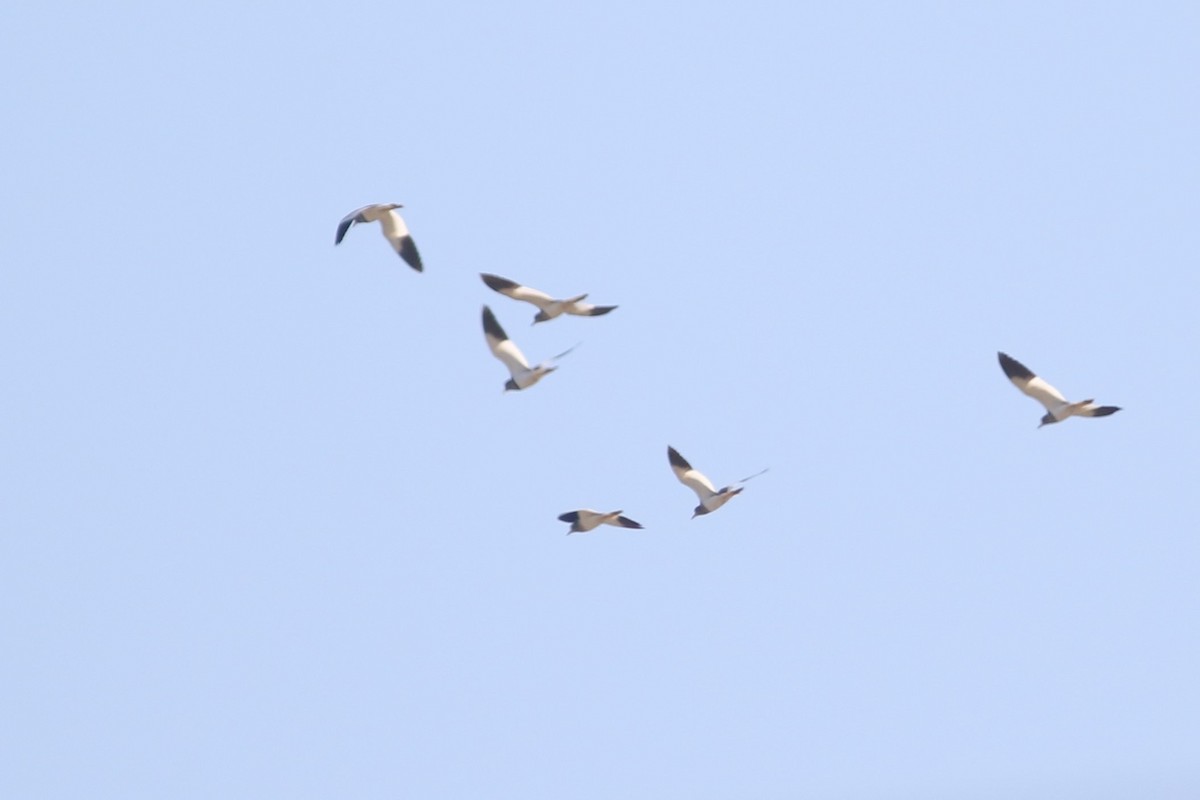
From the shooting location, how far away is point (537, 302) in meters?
35.4

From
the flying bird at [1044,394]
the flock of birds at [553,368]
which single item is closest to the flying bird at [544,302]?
the flock of birds at [553,368]

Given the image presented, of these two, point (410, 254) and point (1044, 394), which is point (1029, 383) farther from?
point (410, 254)

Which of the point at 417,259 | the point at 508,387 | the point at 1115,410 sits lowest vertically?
the point at 1115,410

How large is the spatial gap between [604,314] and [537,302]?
2099mm

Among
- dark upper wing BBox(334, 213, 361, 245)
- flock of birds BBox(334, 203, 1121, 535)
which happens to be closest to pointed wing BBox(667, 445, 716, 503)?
flock of birds BBox(334, 203, 1121, 535)

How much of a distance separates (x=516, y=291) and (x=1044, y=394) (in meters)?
9.23

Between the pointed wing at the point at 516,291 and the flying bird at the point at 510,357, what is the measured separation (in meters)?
0.45

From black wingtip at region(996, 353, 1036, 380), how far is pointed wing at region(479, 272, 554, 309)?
7935 mm

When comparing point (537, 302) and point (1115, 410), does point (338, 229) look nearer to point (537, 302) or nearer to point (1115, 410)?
point (537, 302)

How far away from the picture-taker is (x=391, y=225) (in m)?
37.1

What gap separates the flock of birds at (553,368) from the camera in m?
34.9

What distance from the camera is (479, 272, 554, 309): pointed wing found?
35.2 m

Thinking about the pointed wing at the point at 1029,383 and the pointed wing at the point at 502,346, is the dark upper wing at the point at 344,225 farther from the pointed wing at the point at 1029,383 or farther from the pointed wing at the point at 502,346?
the pointed wing at the point at 1029,383

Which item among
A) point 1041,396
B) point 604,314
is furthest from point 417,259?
point 1041,396
